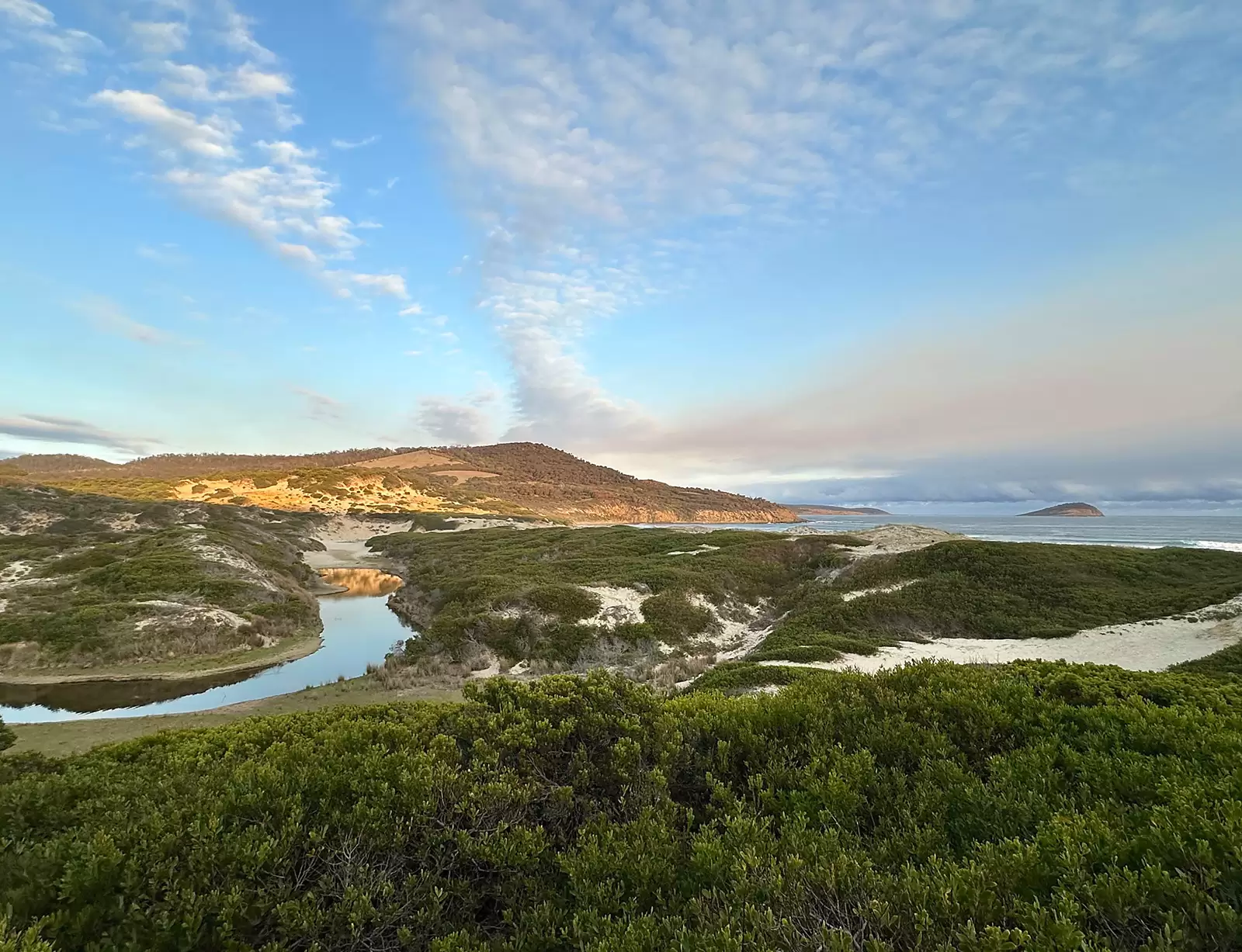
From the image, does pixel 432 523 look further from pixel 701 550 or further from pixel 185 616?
pixel 185 616

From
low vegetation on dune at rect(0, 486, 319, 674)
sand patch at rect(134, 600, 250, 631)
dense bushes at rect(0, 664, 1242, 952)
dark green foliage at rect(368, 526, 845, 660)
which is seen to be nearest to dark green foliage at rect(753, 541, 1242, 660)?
dark green foliage at rect(368, 526, 845, 660)

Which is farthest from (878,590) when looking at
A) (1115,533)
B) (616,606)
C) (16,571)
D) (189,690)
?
(1115,533)

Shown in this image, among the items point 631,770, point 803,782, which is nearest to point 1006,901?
point 803,782

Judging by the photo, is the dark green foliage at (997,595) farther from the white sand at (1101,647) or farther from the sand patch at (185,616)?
the sand patch at (185,616)

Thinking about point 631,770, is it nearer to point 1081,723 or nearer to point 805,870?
point 805,870

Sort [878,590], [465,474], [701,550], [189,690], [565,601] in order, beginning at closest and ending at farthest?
[189,690], [565,601], [878,590], [701,550], [465,474]

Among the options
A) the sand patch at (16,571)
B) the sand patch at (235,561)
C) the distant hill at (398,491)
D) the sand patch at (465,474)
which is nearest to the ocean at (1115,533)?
the sand patch at (235,561)

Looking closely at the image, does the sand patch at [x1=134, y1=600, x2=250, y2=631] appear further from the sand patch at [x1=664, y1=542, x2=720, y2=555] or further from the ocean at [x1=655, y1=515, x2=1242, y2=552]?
the ocean at [x1=655, y1=515, x2=1242, y2=552]

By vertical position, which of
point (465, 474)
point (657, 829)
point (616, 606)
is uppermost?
point (465, 474)
